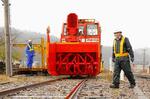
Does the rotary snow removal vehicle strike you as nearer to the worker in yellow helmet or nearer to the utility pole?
the utility pole

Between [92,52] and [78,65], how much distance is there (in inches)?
34.2

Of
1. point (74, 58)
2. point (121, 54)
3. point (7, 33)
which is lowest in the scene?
point (74, 58)

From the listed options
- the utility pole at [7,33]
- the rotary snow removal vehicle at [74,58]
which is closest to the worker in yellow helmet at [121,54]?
the rotary snow removal vehicle at [74,58]

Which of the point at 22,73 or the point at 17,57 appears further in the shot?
the point at 17,57

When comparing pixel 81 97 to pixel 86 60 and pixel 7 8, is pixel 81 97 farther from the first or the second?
pixel 7 8

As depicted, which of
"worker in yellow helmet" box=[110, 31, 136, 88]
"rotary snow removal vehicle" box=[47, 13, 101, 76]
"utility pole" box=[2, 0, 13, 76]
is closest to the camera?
"worker in yellow helmet" box=[110, 31, 136, 88]

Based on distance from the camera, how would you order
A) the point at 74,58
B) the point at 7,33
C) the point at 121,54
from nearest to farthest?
the point at 121,54
the point at 74,58
the point at 7,33

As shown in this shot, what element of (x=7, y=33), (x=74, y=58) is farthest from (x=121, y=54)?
(x=7, y=33)

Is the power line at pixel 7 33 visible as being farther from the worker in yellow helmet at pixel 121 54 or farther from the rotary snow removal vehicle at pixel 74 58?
the worker in yellow helmet at pixel 121 54

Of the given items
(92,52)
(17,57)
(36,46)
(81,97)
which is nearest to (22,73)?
(36,46)

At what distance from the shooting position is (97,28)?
2116 cm

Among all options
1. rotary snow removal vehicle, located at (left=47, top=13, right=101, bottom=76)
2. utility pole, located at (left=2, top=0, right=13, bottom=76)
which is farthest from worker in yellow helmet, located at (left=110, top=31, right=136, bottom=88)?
utility pole, located at (left=2, top=0, right=13, bottom=76)

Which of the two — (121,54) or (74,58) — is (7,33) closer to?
(74,58)

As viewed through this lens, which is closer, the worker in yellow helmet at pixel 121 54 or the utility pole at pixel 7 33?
the worker in yellow helmet at pixel 121 54
